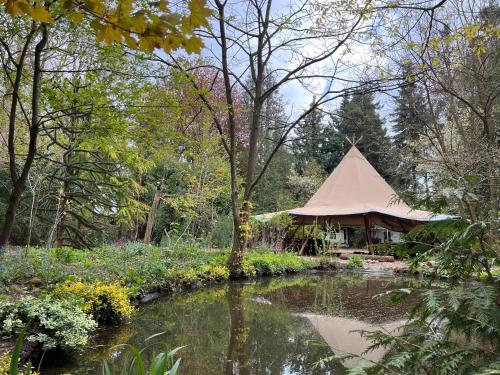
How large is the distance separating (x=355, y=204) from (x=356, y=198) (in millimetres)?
404

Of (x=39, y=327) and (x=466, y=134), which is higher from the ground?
(x=466, y=134)

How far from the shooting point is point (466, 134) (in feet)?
34.9

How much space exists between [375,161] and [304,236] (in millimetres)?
12650

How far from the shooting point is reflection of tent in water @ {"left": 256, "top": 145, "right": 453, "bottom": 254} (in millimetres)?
15422

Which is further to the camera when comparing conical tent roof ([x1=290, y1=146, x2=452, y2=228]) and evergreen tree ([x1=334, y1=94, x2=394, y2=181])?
evergreen tree ([x1=334, y1=94, x2=394, y2=181])

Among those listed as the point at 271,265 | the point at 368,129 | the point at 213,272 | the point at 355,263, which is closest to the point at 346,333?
the point at 213,272

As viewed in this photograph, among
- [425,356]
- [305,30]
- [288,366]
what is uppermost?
[305,30]

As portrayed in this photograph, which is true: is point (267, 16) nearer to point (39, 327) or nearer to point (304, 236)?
point (39, 327)

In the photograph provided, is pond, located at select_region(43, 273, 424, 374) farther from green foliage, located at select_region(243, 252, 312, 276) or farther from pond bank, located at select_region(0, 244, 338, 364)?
green foliage, located at select_region(243, 252, 312, 276)

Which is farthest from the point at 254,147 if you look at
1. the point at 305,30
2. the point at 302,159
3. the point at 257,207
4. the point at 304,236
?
the point at 302,159

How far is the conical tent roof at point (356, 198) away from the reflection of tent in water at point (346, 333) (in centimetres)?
999

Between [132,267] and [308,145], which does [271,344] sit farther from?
[308,145]

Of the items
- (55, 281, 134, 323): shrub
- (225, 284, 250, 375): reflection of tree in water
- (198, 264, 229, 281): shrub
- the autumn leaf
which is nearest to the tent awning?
(198, 264, 229, 281): shrub

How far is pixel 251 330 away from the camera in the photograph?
189 inches
